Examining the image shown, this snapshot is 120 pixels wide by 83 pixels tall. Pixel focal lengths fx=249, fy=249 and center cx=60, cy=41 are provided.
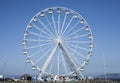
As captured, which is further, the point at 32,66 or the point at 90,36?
the point at 90,36

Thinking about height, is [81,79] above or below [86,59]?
below

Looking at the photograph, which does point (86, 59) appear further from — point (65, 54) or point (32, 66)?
point (32, 66)

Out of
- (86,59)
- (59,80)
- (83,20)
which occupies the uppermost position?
(83,20)

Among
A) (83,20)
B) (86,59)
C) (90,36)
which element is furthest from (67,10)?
(86,59)

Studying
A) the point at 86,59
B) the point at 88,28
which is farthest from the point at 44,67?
the point at 88,28

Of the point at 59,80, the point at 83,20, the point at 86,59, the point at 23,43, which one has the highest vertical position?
the point at 83,20

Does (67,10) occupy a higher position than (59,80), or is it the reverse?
(67,10)

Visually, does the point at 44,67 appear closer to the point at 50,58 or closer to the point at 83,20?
the point at 50,58

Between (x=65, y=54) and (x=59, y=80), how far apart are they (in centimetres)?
686

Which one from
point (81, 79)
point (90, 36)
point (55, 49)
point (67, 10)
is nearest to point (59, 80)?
point (81, 79)

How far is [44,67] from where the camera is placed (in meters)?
48.7

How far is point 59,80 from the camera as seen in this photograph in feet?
172

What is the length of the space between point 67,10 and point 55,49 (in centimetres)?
1002

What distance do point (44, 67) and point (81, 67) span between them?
25.1 ft
